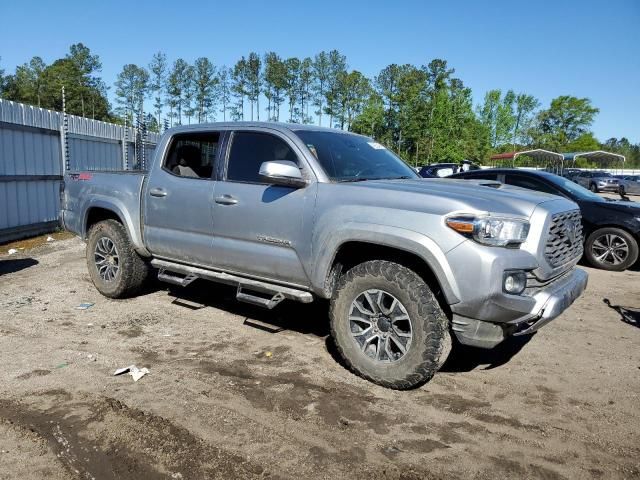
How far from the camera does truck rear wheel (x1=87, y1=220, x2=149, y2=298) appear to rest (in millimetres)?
5715

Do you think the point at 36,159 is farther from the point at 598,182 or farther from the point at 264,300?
the point at 598,182

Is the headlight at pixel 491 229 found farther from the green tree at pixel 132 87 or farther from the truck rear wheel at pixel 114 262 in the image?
the green tree at pixel 132 87

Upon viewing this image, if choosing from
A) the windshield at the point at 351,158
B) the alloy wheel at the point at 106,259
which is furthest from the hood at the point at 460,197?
the alloy wheel at the point at 106,259

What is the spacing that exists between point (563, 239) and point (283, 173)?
218 cm

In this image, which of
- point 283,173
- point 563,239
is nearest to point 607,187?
point 563,239

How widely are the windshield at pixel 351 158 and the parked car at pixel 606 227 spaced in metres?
4.76

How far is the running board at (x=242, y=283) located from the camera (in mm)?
4254

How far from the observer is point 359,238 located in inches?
146

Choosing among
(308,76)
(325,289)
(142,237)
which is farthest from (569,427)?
(308,76)

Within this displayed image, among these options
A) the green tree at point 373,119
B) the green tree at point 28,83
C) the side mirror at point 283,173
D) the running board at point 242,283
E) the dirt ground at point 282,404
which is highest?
the green tree at point 28,83

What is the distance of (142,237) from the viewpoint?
5.52 meters

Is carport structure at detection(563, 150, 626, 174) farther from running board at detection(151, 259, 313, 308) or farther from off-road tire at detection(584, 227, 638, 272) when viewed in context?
running board at detection(151, 259, 313, 308)

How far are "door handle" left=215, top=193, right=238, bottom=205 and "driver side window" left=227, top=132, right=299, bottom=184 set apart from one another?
173 millimetres

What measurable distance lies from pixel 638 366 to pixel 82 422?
432 centimetres
